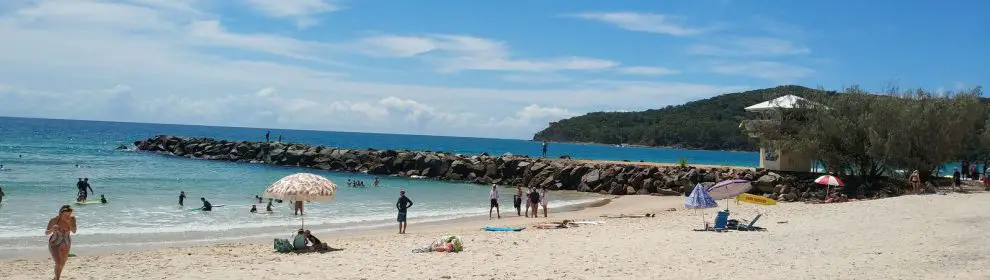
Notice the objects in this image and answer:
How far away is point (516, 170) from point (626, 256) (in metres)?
32.0

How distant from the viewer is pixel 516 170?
45.6m

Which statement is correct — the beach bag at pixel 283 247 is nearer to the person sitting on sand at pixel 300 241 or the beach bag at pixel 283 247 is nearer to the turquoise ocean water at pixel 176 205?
the person sitting on sand at pixel 300 241

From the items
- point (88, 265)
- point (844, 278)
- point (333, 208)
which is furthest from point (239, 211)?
point (844, 278)

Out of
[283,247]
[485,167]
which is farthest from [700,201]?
[485,167]

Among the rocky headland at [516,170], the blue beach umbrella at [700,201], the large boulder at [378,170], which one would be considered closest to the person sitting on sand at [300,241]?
the blue beach umbrella at [700,201]

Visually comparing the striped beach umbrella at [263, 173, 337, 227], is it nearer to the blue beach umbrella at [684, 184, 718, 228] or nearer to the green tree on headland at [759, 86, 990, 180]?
the blue beach umbrella at [684, 184, 718, 228]

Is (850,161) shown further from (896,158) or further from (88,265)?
(88,265)

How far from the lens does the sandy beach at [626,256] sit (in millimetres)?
11883

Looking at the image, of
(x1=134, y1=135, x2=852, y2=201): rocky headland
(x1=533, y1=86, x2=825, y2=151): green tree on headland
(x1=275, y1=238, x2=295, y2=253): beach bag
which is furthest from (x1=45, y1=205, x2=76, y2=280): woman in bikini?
(x1=533, y1=86, x2=825, y2=151): green tree on headland

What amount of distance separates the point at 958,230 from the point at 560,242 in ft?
27.9

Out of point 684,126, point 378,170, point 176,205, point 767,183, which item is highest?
A: point 684,126

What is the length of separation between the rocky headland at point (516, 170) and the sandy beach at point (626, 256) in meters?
13.5

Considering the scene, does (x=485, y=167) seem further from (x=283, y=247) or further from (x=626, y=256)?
(x=626, y=256)

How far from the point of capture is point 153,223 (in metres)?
22.6
